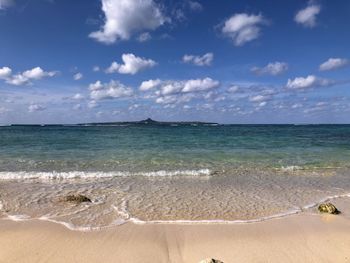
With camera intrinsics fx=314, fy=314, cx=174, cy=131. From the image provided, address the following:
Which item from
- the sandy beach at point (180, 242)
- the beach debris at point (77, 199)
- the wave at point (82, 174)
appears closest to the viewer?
the sandy beach at point (180, 242)

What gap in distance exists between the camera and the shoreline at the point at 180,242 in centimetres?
529

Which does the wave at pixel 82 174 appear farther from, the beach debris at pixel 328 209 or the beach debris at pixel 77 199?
the beach debris at pixel 328 209

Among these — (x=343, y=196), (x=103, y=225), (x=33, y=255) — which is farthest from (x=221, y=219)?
(x=343, y=196)

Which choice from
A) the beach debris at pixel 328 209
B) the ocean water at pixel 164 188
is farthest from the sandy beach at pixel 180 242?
the beach debris at pixel 328 209

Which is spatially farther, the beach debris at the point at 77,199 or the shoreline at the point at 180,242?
the beach debris at the point at 77,199

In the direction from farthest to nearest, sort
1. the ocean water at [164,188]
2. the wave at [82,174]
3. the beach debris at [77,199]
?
the wave at [82,174] → the beach debris at [77,199] → the ocean water at [164,188]

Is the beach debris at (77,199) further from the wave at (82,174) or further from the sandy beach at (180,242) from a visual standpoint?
Answer: the wave at (82,174)

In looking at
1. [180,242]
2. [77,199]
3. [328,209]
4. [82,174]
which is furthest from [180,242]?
[82,174]

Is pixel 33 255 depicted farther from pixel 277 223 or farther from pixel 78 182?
pixel 78 182

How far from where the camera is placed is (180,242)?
595cm

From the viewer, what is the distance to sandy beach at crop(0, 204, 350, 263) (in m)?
5.29

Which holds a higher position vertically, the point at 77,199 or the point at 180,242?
the point at 77,199

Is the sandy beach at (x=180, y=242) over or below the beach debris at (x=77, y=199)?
below

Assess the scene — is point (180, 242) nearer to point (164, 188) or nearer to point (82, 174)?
point (164, 188)
